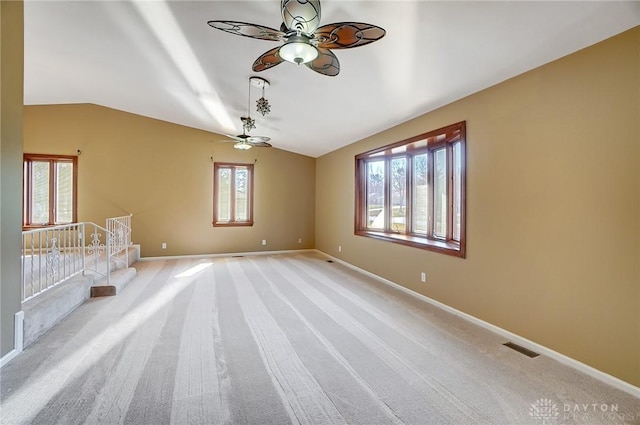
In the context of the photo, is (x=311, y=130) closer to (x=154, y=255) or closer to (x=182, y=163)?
(x=182, y=163)

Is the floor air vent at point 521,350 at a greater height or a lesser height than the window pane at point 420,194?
lesser

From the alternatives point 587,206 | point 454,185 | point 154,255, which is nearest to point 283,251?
point 154,255

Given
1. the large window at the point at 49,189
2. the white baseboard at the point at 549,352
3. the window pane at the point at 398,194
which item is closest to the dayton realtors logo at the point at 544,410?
the white baseboard at the point at 549,352

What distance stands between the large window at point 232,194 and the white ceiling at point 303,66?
1968 millimetres

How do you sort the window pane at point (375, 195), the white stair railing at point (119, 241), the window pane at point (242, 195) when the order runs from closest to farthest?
1. the white stair railing at point (119, 241)
2. the window pane at point (375, 195)
3. the window pane at point (242, 195)

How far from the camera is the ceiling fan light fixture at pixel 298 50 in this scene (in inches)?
74.7

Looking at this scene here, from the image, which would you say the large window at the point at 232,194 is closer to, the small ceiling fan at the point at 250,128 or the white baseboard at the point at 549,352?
the small ceiling fan at the point at 250,128

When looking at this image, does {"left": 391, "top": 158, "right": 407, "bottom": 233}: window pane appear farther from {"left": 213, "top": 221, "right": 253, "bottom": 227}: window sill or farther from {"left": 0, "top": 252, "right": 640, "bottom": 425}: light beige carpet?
{"left": 213, "top": 221, "right": 253, "bottom": 227}: window sill

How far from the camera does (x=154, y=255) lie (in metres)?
6.79

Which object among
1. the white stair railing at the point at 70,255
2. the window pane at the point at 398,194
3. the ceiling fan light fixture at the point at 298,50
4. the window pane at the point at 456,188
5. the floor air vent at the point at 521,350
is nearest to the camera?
the ceiling fan light fixture at the point at 298,50

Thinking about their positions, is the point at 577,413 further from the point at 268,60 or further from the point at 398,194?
the point at 398,194

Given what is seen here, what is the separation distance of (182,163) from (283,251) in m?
3.38

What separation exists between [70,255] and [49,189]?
6.99 ft

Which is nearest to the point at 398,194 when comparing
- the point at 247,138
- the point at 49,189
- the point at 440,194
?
the point at 440,194
